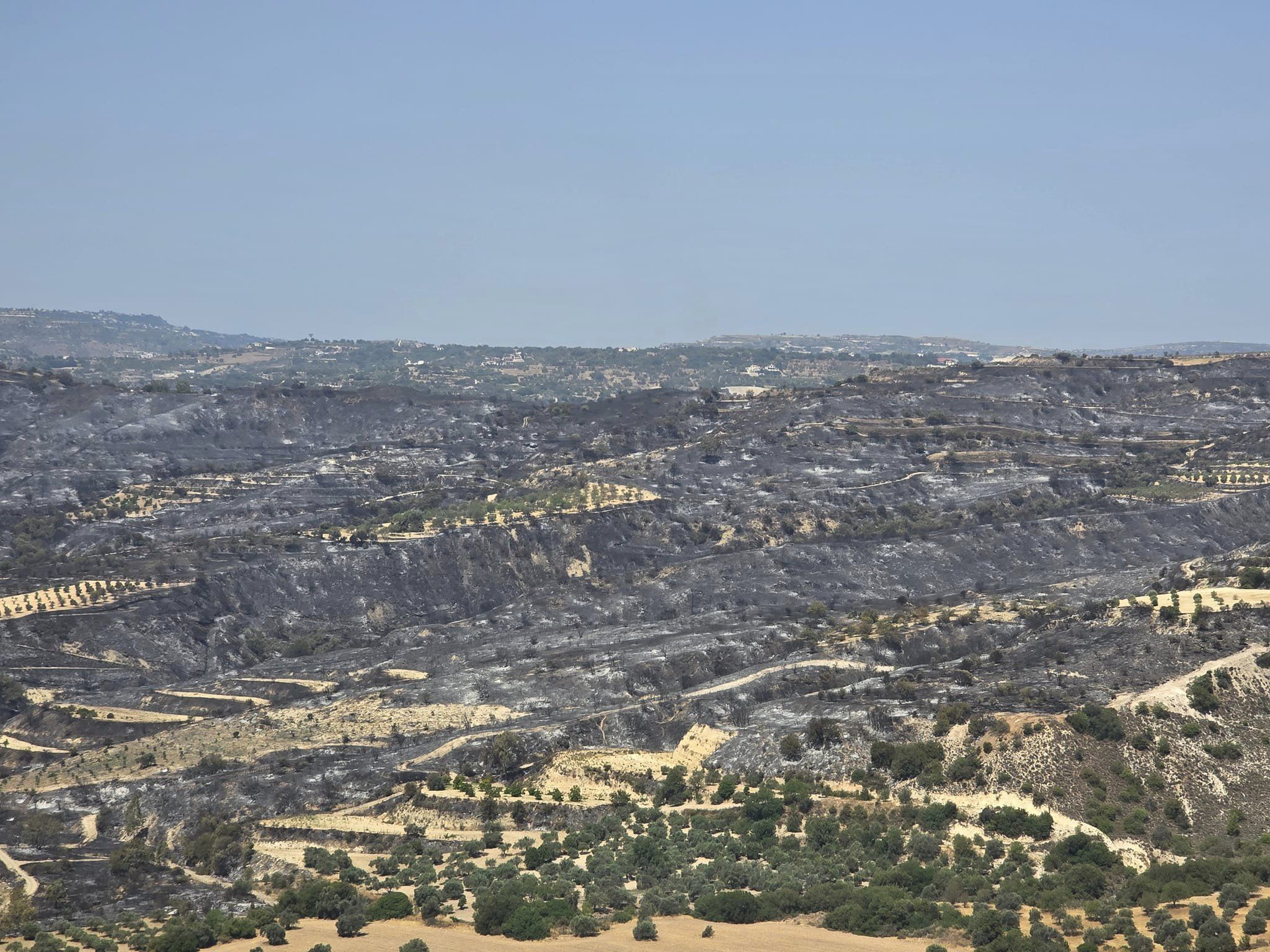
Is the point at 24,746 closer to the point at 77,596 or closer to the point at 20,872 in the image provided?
the point at 20,872

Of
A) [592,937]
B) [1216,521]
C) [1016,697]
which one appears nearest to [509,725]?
[1016,697]

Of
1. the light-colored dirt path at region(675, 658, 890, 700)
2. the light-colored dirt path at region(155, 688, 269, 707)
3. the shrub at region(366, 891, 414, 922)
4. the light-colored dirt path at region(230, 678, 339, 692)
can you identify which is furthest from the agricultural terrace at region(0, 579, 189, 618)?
the shrub at region(366, 891, 414, 922)

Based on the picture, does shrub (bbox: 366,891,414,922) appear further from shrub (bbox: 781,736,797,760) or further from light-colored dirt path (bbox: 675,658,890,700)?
light-colored dirt path (bbox: 675,658,890,700)

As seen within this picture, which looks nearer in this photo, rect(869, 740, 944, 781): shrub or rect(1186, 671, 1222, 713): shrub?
rect(869, 740, 944, 781): shrub

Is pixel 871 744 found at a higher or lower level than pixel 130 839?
higher

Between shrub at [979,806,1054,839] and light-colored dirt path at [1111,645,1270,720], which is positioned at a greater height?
light-colored dirt path at [1111,645,1270,720]

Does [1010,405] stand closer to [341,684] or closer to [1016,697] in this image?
[341,684]

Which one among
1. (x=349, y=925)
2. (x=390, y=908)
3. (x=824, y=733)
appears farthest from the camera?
(x=824, y=733)

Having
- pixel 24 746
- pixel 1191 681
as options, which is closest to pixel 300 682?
pixel 24 746

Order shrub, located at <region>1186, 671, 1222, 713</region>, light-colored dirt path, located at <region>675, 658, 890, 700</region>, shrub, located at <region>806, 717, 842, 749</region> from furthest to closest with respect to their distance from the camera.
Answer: light-colored dirt path, located at <region>675, 658, 890, 700</region> < shrub, located at <region>806, 717, 842, 749</region> < shrub, located at <region>1186, 671, 1222, 713</region>
